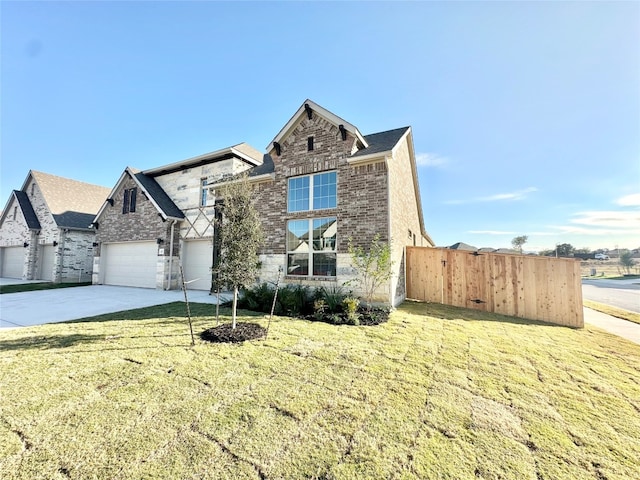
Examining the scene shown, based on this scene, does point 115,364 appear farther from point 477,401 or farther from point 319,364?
point 477,401

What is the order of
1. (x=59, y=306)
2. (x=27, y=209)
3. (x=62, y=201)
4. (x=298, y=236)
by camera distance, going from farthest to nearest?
(x=27, y=209)
(x=62, y=201)
(x=298, y=236)
(x=59, y=306)

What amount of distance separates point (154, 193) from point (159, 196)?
0.31 metres

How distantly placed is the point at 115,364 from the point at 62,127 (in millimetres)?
19500

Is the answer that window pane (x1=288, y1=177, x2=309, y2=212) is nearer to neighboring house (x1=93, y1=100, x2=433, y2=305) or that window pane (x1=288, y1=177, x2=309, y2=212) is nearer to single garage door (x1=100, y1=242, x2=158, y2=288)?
neighboring house (x1=93, y1=100, x2=433, y2=305)

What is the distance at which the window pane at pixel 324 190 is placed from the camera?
9.46 m

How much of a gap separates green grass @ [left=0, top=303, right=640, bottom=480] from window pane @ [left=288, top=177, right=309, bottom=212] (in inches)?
223

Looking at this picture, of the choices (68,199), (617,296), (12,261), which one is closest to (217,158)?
(68,199)

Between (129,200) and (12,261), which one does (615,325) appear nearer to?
(129,200)

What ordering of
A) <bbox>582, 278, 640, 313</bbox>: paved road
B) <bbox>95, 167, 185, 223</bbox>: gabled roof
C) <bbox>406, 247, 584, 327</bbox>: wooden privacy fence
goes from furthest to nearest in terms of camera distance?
1. <bbox>95, 167, 185, 223</bbox>: gabled roof
2. <bbox>582, 278, 640, 313</bbox>: paved road
3. <bbox>406, 247, 584, 327</bbox>: wooden privacy fence

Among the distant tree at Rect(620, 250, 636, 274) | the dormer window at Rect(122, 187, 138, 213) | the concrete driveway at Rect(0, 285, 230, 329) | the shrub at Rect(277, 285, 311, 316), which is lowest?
the concrete driveway at Rect(0, 285, 230, 329)

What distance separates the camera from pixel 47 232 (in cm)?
1811

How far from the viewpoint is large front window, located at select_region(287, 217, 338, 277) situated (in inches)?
367

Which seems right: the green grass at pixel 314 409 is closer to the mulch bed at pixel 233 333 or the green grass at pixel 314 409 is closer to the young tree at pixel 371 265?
the mulch bed at pixel 233 333

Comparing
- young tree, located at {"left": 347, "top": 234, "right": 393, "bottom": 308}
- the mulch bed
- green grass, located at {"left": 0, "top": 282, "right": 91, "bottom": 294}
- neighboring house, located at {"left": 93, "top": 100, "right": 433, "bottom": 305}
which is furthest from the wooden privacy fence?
green grass, located at {"left": 0, "top": 282, "right": 91, "bottom": 294}
